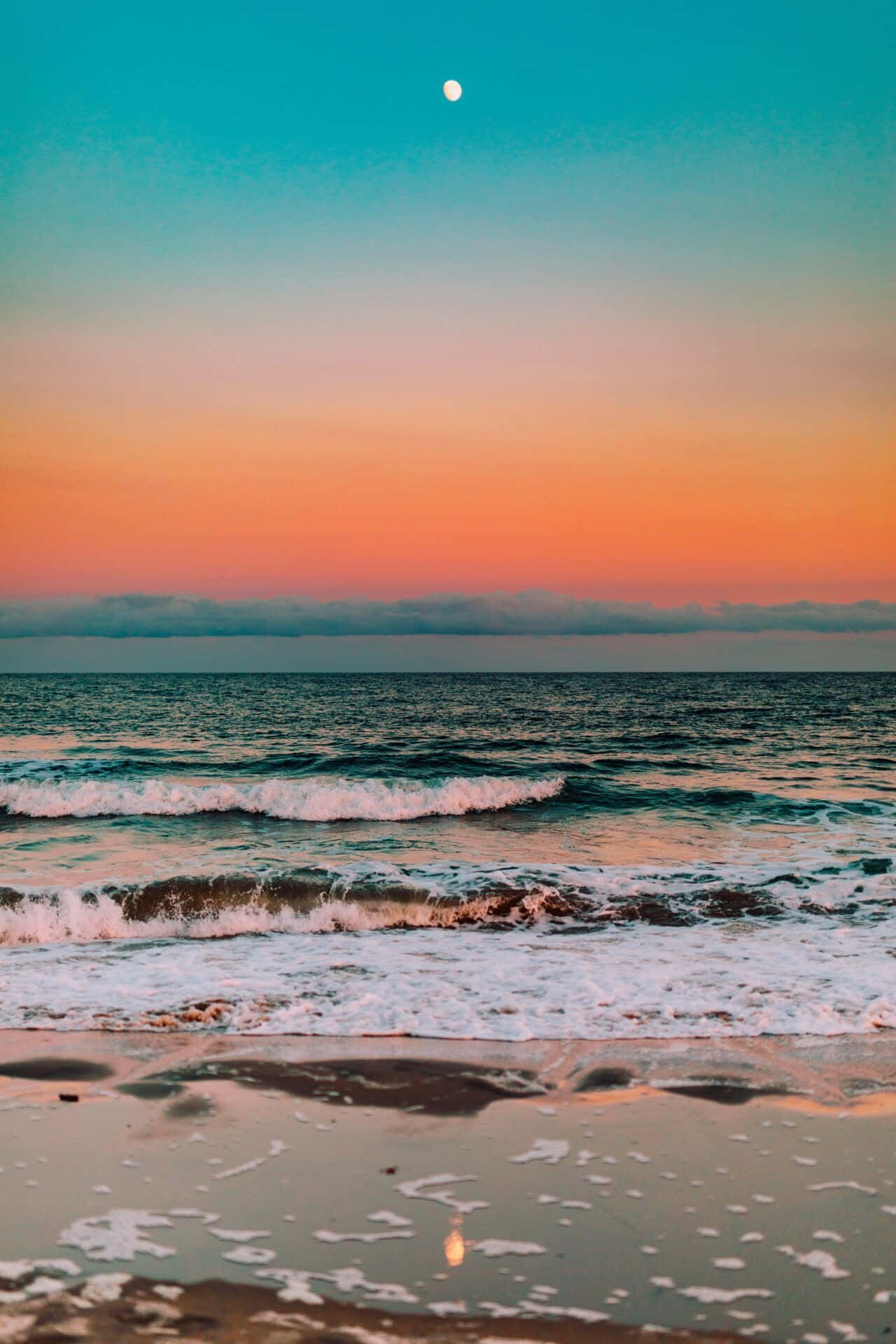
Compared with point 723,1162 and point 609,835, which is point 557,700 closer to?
point 609,835

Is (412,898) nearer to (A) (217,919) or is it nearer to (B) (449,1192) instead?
(A) (217,919)

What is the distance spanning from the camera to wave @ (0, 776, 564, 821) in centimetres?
2100

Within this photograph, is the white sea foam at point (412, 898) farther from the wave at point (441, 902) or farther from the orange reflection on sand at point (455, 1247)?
the orange reflection on sand at point (455, 1247)

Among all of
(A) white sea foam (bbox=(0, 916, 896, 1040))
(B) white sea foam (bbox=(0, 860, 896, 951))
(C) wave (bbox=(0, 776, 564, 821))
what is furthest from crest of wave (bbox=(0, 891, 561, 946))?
(C) wave (bbox=(0, 776, 564, 821))

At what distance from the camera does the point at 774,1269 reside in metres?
4.09

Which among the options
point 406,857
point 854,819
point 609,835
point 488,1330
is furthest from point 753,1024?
point 854,819

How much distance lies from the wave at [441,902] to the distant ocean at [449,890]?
4cm

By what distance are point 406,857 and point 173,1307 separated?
12254 mm

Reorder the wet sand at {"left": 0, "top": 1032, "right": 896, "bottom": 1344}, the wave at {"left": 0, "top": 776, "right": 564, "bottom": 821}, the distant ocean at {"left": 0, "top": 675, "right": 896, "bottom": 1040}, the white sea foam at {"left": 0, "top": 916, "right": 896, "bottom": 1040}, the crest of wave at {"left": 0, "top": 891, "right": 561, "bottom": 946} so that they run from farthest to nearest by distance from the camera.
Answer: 1. the wave at {"left": 0, "top": 776, "right": 564, "bottom": 821}
2. the crest of wave at {"left": 0, "top": 891, "right": 561, "bottom": 946}
3. the distant ocean at {"left": 0, "top": 675, "right": 896, "bottom": 1040}
4. the white sea foam at {"left": 0, "top": 916, "right": 896, "bottom": 1040}
5. the wet sand at {"left": 0, "top": 1032, "right": 896, "bottom": 1344}

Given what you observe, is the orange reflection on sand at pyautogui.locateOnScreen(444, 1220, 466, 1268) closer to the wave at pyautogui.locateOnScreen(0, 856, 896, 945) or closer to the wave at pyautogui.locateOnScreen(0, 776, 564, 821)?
the wave at pyautogui.locateOnScreen(0, 856, 896, 945)

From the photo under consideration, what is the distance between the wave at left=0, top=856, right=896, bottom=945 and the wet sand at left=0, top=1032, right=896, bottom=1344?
16.0ft

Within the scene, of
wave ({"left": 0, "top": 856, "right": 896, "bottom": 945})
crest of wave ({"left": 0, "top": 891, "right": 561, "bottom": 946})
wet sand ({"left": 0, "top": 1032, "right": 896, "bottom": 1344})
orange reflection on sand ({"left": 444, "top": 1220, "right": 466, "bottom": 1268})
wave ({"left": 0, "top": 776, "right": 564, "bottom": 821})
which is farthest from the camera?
wave ({"left": 0, "top": 776, "right": 564, "bottom": 821})

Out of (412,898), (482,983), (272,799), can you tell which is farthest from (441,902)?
(272,799)

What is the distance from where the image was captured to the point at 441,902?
1288 cm
